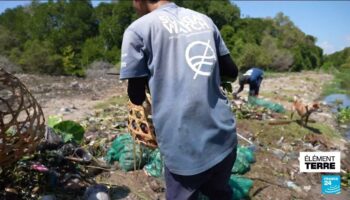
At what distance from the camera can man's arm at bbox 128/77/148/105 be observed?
1.79 m

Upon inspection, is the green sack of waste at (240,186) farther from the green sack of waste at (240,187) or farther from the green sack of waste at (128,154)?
the green sack of waste at (128,154)

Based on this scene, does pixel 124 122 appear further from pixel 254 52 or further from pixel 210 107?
pixel 254 52

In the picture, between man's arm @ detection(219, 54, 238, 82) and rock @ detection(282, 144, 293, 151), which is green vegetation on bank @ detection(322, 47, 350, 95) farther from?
man's arm @ detection(219, 54, 238, 82)

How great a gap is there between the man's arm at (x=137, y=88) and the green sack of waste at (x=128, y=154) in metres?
1.82

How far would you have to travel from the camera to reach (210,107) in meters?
1.73

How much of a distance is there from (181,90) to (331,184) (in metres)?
3.20

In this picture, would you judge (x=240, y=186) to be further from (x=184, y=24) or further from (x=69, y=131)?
(x=184, y=24)

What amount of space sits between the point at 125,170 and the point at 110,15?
3378 centimetres

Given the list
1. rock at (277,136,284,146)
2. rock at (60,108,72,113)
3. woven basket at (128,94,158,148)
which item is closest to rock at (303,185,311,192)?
rock at (277,136,284,146)

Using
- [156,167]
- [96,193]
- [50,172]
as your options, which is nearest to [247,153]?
[156,167]

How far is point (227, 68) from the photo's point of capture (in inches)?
77.0

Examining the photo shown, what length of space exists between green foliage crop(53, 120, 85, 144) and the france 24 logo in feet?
9.01

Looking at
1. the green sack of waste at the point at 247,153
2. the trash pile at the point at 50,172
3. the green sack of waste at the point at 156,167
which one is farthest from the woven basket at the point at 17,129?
the green sack of waste at the point at 247,153

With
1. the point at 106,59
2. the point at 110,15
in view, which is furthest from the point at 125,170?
the point at 110,15
